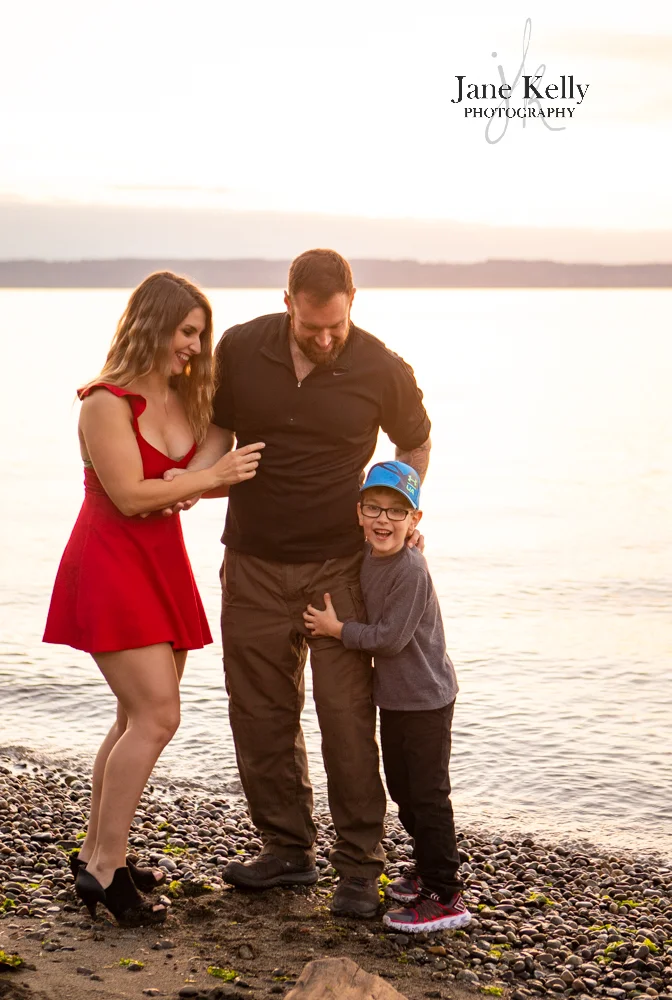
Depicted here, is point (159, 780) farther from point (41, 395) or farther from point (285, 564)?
point (41, 395)

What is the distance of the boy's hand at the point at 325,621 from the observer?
5285 millimetres

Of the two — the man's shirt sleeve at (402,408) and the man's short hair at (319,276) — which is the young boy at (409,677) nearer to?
the man's shirt sleeve at (402,408)

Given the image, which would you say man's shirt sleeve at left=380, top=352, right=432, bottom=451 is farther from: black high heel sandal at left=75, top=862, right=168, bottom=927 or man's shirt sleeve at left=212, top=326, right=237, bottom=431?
black high heel sandal at left=75, top=862, right=168, bottom=927

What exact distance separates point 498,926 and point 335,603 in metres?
1.59

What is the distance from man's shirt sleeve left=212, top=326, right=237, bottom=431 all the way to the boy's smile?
73cm

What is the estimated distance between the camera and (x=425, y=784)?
17.1ft

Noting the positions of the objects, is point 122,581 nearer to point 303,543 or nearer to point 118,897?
point 303,543

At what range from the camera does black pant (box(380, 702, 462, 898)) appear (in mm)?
5227

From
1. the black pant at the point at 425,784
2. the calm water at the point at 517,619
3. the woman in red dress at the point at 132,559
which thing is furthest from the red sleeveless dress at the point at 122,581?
the calm water at the point at 517,619

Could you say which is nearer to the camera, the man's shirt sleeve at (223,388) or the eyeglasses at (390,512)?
the eyeglasses at (390,512)

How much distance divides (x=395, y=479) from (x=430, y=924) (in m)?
1.90

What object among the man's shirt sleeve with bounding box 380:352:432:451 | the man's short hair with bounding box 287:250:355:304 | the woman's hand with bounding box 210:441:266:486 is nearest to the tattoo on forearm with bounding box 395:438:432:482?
the man's shirt sleeve with bounding box 380:352:432:451

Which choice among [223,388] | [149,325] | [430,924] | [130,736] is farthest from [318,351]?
[430,924]

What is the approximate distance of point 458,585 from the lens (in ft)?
48.6
